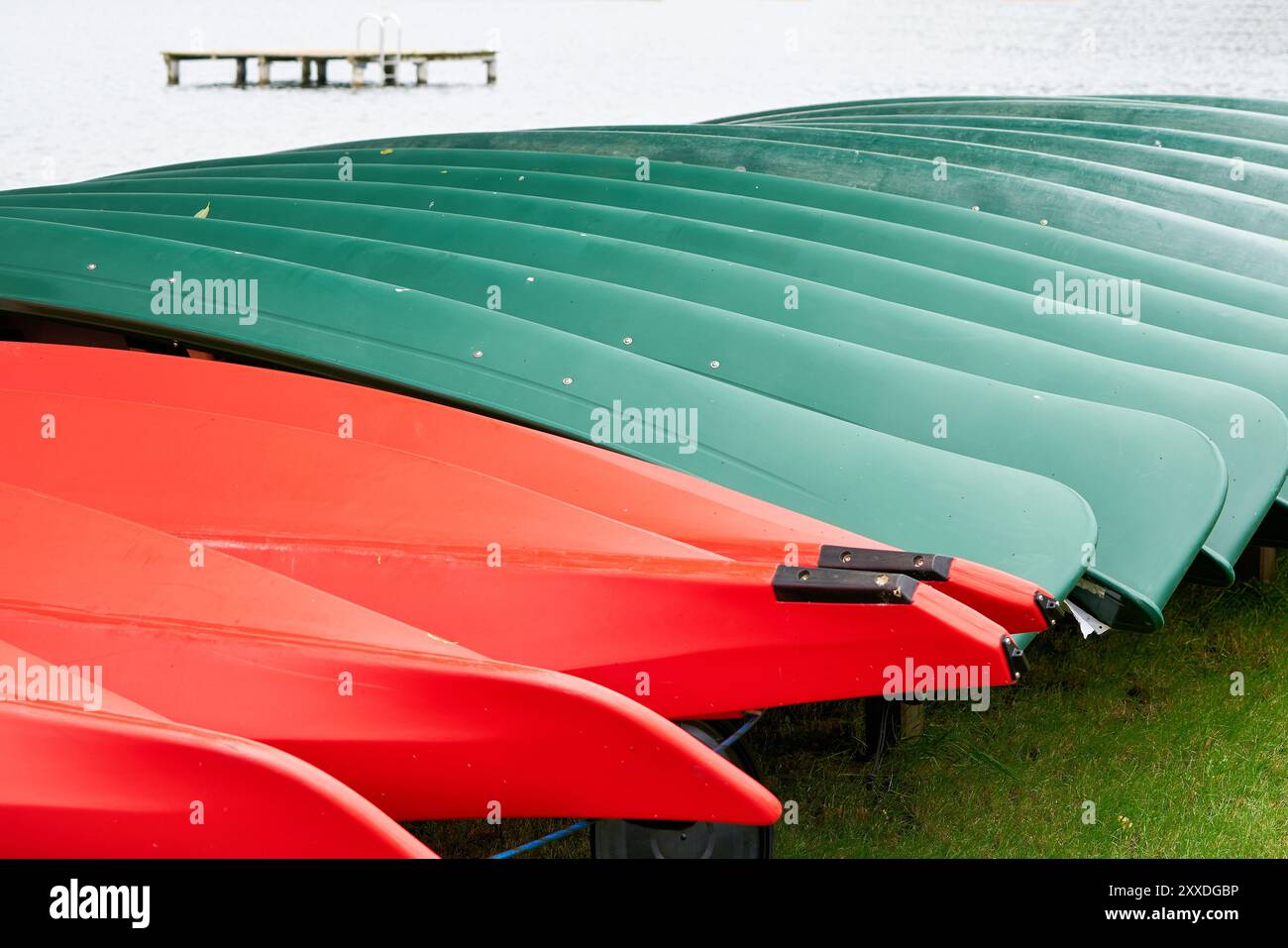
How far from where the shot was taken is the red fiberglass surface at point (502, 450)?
86.4 inches

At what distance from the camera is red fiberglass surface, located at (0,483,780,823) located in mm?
1783

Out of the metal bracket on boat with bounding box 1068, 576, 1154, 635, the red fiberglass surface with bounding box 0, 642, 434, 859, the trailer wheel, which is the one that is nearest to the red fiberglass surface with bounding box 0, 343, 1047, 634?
the metal bracket on boat with bounding box 1068, 576, 1154, 635

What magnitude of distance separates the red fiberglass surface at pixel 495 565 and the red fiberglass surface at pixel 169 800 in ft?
1.62

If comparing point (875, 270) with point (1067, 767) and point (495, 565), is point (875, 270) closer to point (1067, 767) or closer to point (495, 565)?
point (1067, 767)

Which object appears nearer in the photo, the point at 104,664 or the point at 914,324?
the point at 104,664

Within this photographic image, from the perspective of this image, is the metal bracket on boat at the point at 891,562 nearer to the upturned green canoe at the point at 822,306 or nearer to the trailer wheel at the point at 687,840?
the upturned green canoe at the point at 822,306

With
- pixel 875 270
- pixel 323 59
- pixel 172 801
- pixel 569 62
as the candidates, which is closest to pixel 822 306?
pixel 875 270

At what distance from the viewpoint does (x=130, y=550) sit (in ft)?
7.18

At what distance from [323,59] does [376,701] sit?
66.9 ft

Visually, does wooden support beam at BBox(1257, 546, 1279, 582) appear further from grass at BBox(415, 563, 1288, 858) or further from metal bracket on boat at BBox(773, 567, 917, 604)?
metal bracket on boat at BBox(773, 567, 917, 604)

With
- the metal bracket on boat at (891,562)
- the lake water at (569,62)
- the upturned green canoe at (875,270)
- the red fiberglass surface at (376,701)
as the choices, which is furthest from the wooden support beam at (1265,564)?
the lake water at (569,62)
